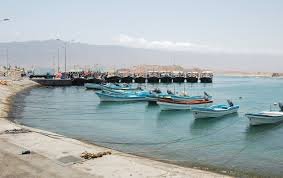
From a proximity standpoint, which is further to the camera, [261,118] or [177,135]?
[261,118]

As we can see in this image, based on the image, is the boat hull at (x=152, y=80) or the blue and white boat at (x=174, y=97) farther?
the boat hull at (x=152, y=80)

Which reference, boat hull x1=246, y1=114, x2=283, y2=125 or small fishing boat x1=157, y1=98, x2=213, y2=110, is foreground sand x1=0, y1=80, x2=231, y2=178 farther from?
small fishing boat x1=157, y1=98, x2=213, y2=110

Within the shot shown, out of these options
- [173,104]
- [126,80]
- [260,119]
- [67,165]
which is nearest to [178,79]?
[126,80]

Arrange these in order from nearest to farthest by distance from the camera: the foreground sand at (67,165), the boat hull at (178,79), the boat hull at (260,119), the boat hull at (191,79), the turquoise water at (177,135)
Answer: the foreground sand at (67,165), the turquoise water at (177,135), the boat hull at (260,119), the boat hull at (178,79), the boat hull at (191,79)

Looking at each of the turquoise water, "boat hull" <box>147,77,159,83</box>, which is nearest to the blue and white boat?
the turquoise water

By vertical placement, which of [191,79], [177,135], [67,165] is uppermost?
[191,79]

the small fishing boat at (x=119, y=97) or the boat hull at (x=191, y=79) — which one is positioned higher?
the boat hull at (x=191, y=79)

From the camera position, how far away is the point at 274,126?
35375 mm

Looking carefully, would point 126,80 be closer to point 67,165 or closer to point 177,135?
point 177,135

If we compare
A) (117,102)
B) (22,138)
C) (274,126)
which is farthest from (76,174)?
(117,102)

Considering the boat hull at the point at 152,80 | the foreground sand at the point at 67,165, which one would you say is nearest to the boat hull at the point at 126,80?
the boat hull at the point at 152,80

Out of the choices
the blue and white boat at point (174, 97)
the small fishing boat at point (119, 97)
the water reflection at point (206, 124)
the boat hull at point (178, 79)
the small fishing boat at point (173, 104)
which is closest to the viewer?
the water reflection at point (206, 124)

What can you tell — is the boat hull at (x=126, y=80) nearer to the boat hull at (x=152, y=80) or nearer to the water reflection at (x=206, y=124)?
the boat hull at (x=152, y=80)

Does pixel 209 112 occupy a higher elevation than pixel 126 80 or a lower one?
lower
